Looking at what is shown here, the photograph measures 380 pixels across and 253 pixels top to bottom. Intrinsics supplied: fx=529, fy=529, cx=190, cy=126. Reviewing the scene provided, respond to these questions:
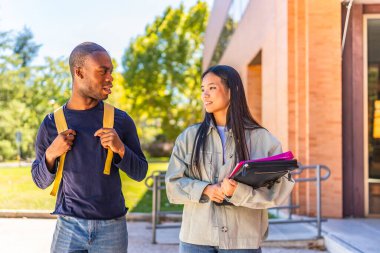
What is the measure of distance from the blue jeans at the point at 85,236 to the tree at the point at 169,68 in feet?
120

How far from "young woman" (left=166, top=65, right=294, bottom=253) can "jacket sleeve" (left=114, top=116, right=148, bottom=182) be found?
20 centimetres

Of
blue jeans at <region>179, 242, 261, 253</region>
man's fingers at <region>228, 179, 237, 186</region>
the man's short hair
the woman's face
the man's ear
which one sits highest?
the man's short hair

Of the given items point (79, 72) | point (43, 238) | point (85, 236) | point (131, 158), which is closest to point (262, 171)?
point (131, 158)

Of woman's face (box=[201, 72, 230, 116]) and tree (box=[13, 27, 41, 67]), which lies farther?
tree (box=[13, 27, 41, 67])

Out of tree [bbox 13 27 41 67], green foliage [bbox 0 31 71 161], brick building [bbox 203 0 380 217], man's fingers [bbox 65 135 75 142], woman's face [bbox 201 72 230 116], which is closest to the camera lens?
man's fingers [bbox 65 135 75 142]

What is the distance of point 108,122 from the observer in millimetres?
2373

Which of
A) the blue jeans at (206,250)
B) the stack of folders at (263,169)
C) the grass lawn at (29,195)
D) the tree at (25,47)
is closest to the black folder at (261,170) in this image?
the stack of folders at (263,169)

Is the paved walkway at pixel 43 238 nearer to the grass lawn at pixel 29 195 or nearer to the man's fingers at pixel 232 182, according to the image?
the grass lawn at pixel 29 195

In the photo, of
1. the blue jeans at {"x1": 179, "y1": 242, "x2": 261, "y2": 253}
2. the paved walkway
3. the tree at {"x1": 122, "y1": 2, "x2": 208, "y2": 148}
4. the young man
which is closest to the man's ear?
the young man

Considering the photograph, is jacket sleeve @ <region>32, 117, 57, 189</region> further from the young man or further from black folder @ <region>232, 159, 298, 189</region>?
black folder @ <region>232, 159, 298, 189</region>

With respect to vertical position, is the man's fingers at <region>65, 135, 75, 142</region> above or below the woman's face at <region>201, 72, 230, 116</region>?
below

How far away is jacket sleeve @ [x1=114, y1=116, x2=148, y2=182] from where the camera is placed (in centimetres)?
234

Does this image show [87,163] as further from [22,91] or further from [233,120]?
[22,91]

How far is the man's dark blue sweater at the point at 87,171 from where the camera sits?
231 centimetres
